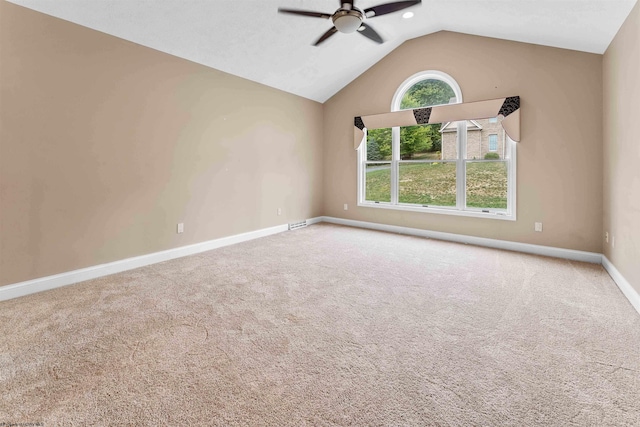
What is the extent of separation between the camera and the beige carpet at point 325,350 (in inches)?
55.5

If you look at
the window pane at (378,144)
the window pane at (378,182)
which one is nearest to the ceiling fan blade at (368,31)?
the window pane at (378,144)

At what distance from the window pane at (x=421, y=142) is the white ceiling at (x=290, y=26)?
4.84 ft

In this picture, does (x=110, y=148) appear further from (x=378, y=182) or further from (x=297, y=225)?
(x=378, y=182)

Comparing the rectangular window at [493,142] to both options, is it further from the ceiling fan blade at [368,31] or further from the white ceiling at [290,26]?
the ceiling fan blade at [368,31]

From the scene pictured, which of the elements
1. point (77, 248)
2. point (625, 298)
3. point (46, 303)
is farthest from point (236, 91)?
point (625, 298)

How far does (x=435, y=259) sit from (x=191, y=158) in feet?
11.7

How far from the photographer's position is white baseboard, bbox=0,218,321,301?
2727mm

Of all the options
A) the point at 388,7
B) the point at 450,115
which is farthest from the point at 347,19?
the point at 450,115

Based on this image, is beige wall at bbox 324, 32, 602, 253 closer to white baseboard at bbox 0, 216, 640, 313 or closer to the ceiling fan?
white baseboard at bbox 0, 216, 640, 313

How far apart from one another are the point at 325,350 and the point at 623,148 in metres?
3.49

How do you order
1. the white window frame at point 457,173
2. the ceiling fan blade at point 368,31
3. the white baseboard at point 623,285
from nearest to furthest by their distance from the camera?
the white baseboard at point 623,285 < the ceiling fan blade at point 368,31 < the white window frame at point 457,173

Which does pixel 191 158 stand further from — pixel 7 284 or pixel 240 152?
pixel 7 284

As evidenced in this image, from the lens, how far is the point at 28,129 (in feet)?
8.95

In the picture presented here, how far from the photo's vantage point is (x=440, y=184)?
16.8 ft
